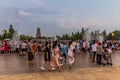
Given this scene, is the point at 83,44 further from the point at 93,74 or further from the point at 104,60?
A: the point at 93,74

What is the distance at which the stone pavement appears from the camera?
1286 cm

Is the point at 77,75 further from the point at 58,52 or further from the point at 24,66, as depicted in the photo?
the point at 24,66

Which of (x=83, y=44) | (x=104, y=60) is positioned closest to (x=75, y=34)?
(x=83, y=44)

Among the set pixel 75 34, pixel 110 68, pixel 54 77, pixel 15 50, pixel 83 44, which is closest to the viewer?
pixel 54 77

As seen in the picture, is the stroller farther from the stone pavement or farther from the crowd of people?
the stone pavement

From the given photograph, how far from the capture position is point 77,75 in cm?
1419

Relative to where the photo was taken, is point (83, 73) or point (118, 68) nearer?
point (83, 73)

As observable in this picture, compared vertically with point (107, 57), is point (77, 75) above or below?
below

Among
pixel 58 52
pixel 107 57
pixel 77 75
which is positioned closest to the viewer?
pixel 77 75

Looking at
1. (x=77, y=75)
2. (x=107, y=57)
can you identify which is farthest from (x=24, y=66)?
(x=107, y=57)

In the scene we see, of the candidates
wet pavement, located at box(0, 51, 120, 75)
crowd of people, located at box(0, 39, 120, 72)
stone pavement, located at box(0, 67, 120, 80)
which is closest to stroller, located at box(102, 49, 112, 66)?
crowd of people, located at box(0, 39, 120, 72)

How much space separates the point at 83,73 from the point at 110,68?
8.64 feet

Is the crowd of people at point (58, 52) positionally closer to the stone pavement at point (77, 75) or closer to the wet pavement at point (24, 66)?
the wet pavement at point (24, 66)

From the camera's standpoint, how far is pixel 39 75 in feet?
43.8
